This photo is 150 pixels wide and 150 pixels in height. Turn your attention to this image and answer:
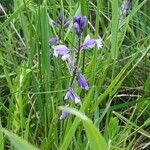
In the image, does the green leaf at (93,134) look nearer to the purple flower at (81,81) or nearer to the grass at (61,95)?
the grass at (61,95)

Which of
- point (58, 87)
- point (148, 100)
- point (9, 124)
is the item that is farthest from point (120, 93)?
point (9, 124)

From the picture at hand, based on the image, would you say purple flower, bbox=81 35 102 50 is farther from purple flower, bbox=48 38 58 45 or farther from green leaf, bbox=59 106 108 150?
green leaf, bbox=59 106 108 150

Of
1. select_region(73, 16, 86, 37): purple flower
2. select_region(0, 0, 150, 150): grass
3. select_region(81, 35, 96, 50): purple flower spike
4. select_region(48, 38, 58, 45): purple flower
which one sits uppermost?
select_region(73, 16, 86, 37): purple flower

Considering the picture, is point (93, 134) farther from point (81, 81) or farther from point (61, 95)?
point (61, 95)

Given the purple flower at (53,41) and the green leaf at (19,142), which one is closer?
the green leaf at (19,142)

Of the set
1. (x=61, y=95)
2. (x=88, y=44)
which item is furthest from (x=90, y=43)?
(x=61, y=95)

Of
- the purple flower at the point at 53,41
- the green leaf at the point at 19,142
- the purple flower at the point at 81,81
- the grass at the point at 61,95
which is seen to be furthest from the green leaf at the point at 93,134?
the purple flower at the point at 53,41

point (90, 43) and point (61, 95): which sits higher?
point (90, 43)

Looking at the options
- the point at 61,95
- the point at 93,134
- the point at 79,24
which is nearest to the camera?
the point at 93,134

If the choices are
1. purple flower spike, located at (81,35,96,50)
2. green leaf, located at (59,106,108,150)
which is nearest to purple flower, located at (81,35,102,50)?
purple flower spike, located at (81,35,96,50)

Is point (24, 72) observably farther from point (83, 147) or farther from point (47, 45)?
point (83, 147)

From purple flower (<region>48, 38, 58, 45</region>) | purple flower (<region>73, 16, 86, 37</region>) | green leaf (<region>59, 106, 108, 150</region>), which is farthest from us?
purple flower (<region>48, 38, 58, 45</region>)

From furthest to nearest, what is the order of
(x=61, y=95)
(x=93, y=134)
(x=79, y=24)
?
(x=61, y=95) < (x=79, y=24) < (x=93, y=134)
